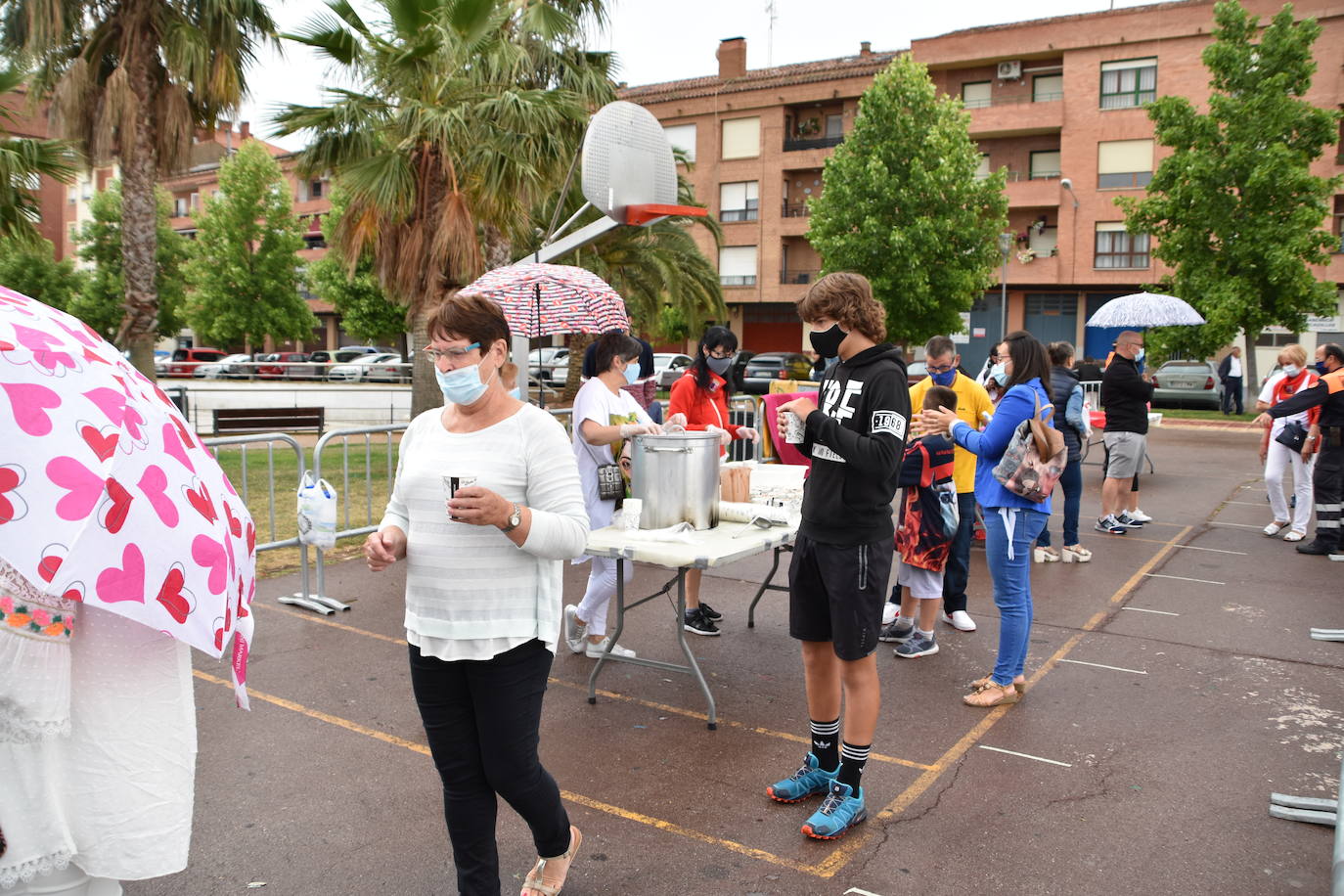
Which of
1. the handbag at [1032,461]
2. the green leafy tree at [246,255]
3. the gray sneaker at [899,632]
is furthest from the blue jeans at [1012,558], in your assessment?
the green leafy tree at [246,255]

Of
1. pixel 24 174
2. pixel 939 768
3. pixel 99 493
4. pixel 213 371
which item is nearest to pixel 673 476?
pixel 939 768

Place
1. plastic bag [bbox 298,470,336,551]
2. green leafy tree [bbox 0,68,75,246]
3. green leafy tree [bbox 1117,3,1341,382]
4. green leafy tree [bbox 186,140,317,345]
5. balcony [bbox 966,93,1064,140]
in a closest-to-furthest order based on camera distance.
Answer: plastic bag [bbox 298,470,336,551] → green leafy tree [bbox 0,68,75,246] → green leafy tree [bbox 1117,3,1341,382] → balcony [bbox 966,93,1064,140] → green leafy tree [bbox 186,140,317,345]

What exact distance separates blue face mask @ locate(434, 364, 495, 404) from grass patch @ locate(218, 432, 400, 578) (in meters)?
4.32

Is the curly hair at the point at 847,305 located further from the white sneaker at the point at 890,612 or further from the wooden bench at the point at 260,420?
the wooden bench at the point at 260,420

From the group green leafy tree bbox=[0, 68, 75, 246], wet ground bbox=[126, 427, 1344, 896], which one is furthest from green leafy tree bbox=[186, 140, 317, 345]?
wet ground bbox=[126, 427, 1344, 896]

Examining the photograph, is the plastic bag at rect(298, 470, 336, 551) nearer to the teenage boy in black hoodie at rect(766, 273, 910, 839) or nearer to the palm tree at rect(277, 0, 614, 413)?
the teenage boy in black hoodie at rect(766, 273, 910, 839)

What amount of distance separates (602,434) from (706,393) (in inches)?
38.8

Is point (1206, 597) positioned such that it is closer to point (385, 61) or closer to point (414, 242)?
point (414, 242)

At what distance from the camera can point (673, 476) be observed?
16.5 feet

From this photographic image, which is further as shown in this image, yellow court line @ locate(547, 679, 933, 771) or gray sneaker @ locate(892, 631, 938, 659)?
gray sneaker @ locate(892, 631, 938, 659)

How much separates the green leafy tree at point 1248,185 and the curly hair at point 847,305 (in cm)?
2498

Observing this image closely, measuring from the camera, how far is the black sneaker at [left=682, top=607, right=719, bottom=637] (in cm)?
617

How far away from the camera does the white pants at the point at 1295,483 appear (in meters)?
9.32

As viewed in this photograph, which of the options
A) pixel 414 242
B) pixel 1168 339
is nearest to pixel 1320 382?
pixel 414 242
